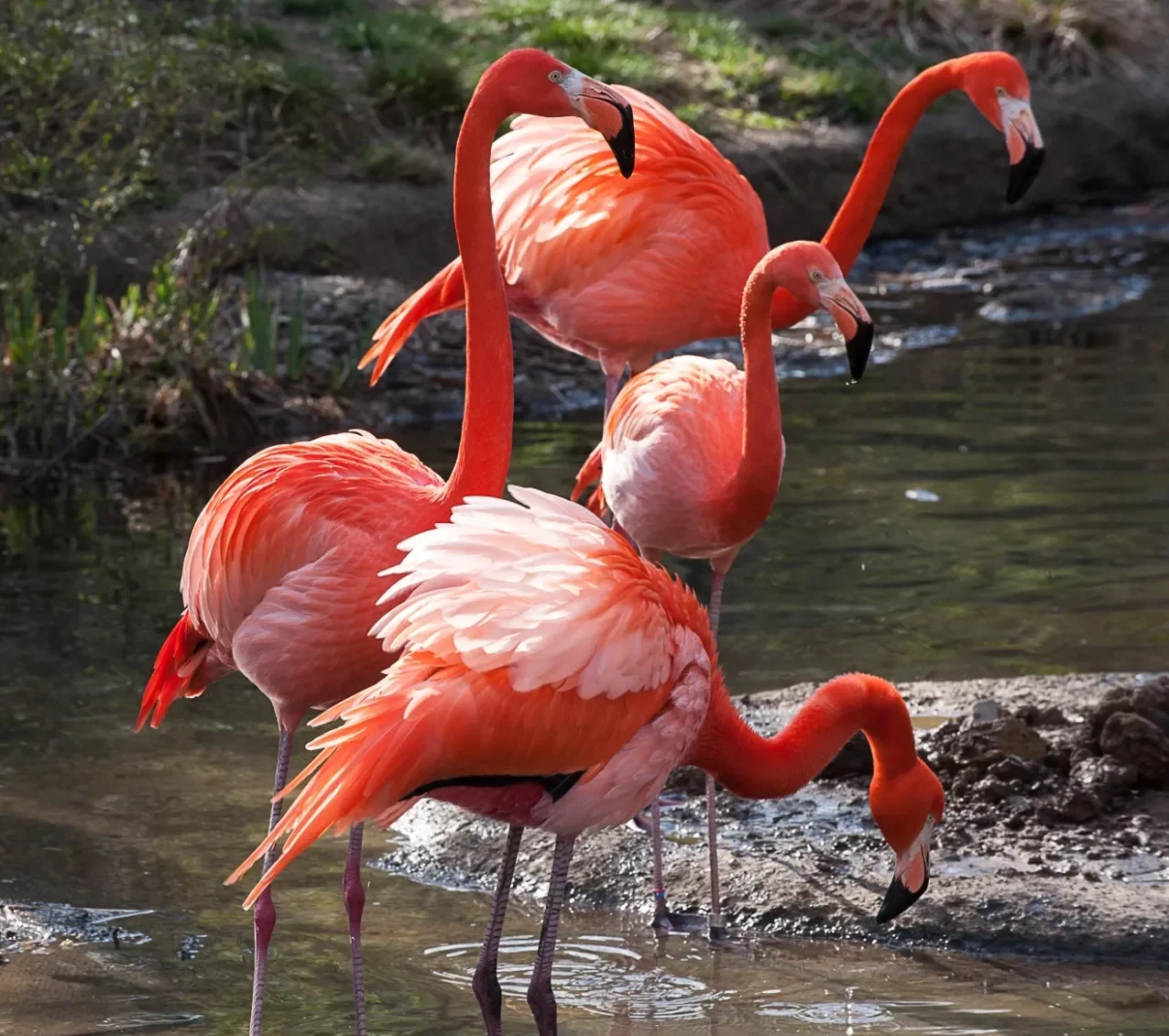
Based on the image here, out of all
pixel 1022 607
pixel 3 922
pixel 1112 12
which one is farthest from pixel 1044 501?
pixel 1112 12

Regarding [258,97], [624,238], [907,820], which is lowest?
[907,820]

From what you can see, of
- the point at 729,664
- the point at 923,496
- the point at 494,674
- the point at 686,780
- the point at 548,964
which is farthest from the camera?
the point at 923,496

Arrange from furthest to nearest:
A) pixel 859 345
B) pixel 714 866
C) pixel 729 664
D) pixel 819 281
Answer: pixel 729 664, pixel 714 866, pixel 819 281, pixel 859 345

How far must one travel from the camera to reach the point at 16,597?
732 cm

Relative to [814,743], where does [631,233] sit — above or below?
above

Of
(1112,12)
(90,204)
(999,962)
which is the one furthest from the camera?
(1112,12)

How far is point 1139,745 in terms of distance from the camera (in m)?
4.80

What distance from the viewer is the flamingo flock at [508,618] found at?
135 inches

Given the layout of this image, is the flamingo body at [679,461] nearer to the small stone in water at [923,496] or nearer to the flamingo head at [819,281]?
the flamingo head at [819,281]

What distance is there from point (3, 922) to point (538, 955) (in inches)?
55.8

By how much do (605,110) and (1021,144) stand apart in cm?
204

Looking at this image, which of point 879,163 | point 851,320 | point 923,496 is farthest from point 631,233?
point 923,496

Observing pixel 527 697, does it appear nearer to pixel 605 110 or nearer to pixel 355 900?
pixel 355 900

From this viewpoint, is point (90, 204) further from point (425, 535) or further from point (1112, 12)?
point (1112, 12)
